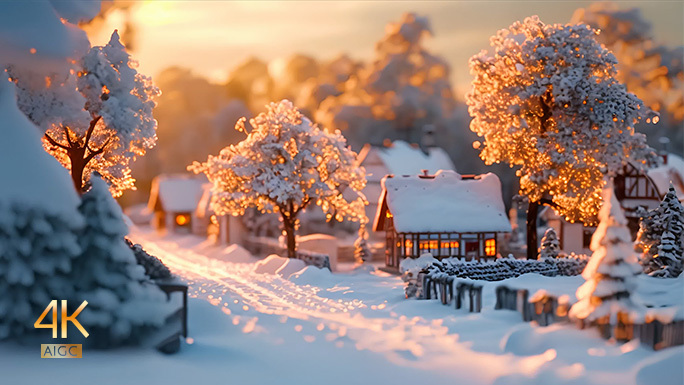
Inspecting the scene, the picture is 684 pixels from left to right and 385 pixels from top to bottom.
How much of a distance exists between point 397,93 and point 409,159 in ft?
74.0

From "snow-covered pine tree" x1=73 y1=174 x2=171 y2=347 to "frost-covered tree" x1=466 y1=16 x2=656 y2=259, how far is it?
19927 millimetres

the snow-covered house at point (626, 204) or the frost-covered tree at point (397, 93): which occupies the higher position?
the frost-covered tree at point (397, 93)

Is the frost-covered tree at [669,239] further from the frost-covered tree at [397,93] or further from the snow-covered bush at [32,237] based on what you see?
the frost-covered tree at [397,93]

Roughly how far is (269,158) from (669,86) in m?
53.1

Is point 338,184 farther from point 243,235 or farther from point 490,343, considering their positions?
point 490,343

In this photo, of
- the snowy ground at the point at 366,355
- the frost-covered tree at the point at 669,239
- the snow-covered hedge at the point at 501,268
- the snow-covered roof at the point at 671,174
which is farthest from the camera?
the snow-covered roof at the point at 671,174

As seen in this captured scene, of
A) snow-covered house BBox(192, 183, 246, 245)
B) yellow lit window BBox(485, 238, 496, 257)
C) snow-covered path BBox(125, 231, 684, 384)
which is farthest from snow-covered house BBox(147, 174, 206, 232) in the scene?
snow-covered path BBox(125, 231, 684, 384)

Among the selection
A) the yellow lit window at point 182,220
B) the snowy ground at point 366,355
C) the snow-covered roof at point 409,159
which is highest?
the snow-covered roof at point 409,159

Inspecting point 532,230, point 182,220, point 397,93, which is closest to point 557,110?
point 532,230

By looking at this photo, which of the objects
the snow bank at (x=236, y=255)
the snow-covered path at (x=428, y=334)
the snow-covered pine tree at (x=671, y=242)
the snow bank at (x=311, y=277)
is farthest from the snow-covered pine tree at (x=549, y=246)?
the snow bank at (x=236, y=255)

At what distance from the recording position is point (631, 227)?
4219 centimetres

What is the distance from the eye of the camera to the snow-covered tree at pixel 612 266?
13305 mm

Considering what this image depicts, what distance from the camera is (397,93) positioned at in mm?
79250

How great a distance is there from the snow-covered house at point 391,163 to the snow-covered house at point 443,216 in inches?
731
